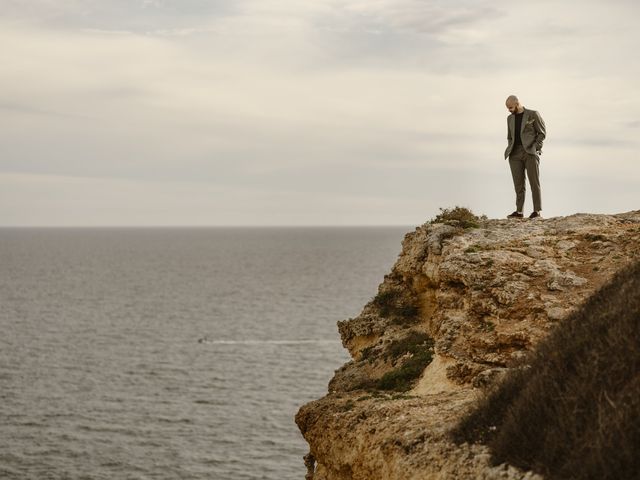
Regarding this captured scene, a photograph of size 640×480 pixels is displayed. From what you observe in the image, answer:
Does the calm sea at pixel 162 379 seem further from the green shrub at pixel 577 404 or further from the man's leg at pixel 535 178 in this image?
the green shrub at pixel 577 404

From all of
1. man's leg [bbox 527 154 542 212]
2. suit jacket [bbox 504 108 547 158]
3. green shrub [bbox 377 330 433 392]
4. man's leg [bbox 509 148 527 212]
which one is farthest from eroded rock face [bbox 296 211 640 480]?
suit jacket [bbox 504 108 547 158]

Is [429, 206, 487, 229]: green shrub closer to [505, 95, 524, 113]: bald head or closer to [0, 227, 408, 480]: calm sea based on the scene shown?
[505, 95, 524, 113]: bald head

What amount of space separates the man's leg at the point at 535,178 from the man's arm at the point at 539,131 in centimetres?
35

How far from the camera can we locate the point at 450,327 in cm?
1745

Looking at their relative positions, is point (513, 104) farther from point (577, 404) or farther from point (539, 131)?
point (577, 404)

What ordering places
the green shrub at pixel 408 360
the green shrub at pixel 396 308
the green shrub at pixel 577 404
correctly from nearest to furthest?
the green shrub at pixel 577 404
the green shrub at pixel 408 360
the green shrub at pixel 396 308

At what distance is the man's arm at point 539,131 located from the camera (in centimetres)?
2191

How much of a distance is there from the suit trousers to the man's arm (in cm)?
35

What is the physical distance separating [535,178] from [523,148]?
0.99m

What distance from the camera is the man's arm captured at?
71.9 feet

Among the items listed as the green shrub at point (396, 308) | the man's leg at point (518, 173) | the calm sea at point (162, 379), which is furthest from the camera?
the calm sea at point (162, 379)

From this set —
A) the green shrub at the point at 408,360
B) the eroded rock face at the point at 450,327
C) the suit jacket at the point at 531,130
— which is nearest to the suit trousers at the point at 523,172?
the suit jacket at the point at 531,130

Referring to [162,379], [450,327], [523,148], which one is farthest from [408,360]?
[162,379]

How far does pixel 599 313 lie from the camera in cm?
1198
